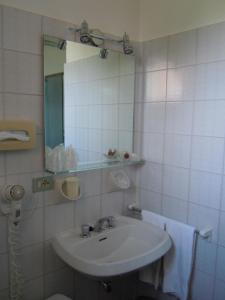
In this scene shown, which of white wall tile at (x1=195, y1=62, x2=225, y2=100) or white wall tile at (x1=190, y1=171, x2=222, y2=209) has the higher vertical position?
white wall tile at (x1=195, y1=62, x2=225, y2=100)

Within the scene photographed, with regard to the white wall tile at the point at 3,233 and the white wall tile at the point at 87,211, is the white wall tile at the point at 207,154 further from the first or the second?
the white wall tile at the point at 3,233

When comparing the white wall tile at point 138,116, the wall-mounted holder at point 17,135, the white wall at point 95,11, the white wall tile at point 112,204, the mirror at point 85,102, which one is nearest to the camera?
the wall-mounted holder at point 17,135

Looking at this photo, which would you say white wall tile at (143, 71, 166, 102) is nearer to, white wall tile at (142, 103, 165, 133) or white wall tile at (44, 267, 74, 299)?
white wall tile at (142, 103, 165, 133)

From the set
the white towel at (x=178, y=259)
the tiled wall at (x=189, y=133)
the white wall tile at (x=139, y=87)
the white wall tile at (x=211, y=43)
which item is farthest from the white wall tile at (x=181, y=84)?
the white towel at (x=178, y=259)

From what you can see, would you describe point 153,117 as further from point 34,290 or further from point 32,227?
point 34,290

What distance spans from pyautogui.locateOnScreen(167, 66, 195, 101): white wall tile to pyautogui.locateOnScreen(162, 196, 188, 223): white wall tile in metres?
0.67

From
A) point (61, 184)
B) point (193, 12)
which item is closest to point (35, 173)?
point (61, 184)

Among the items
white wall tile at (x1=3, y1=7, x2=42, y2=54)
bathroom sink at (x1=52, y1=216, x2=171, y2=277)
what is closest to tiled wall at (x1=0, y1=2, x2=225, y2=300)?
white wall tile at (x1=3, y1=7, x2=42, y2=54)

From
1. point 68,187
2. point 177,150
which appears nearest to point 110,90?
point 177,150

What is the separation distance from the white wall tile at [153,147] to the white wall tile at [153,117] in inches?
1.6

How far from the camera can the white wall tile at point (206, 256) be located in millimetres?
1674

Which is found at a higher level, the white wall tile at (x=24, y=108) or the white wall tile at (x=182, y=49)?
the white wall tile at (x=182, y=49)

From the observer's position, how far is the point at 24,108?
4.79ft

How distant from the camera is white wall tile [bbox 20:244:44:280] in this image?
1550mm
